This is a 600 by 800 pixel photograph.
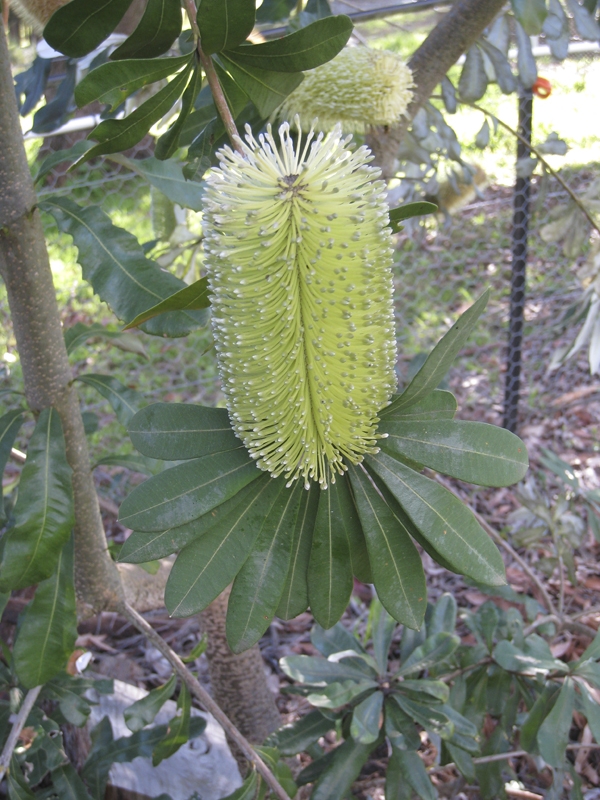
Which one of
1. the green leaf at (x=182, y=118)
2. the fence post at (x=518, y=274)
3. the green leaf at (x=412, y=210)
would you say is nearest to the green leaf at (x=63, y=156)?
the green leaf at (x=182, y=118)

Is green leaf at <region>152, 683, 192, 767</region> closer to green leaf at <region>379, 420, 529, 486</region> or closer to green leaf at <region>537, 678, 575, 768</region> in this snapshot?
green leaf at <region>537, 678, 575, 768</region>

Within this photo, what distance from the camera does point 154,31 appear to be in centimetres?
62

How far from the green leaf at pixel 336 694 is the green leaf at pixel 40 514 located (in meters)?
0.46

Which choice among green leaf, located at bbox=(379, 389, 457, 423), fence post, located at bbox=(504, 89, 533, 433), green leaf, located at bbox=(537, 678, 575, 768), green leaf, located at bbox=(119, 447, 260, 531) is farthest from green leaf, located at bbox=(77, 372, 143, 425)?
fence post, located at bbox=(504, 89, 533, 433)

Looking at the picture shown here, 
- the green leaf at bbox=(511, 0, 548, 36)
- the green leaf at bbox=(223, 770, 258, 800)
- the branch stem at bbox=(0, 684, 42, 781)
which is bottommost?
the green leaf at bbox=(223, 770, 258, 800)

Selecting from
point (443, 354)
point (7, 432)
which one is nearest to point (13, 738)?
point (7, 432)

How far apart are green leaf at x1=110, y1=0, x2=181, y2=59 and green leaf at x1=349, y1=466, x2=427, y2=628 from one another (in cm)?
44

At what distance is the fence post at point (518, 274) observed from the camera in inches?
89.1

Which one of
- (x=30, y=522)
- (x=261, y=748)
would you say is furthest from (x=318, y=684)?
(x=30, y=522)

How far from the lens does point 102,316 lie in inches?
120

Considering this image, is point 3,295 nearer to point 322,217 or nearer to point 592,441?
point 592,441

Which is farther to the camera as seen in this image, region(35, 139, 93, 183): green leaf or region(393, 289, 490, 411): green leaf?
region(35, 139, 93, 183): green leaf

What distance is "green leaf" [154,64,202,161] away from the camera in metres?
0.65

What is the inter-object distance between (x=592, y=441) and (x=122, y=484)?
1.73 m
